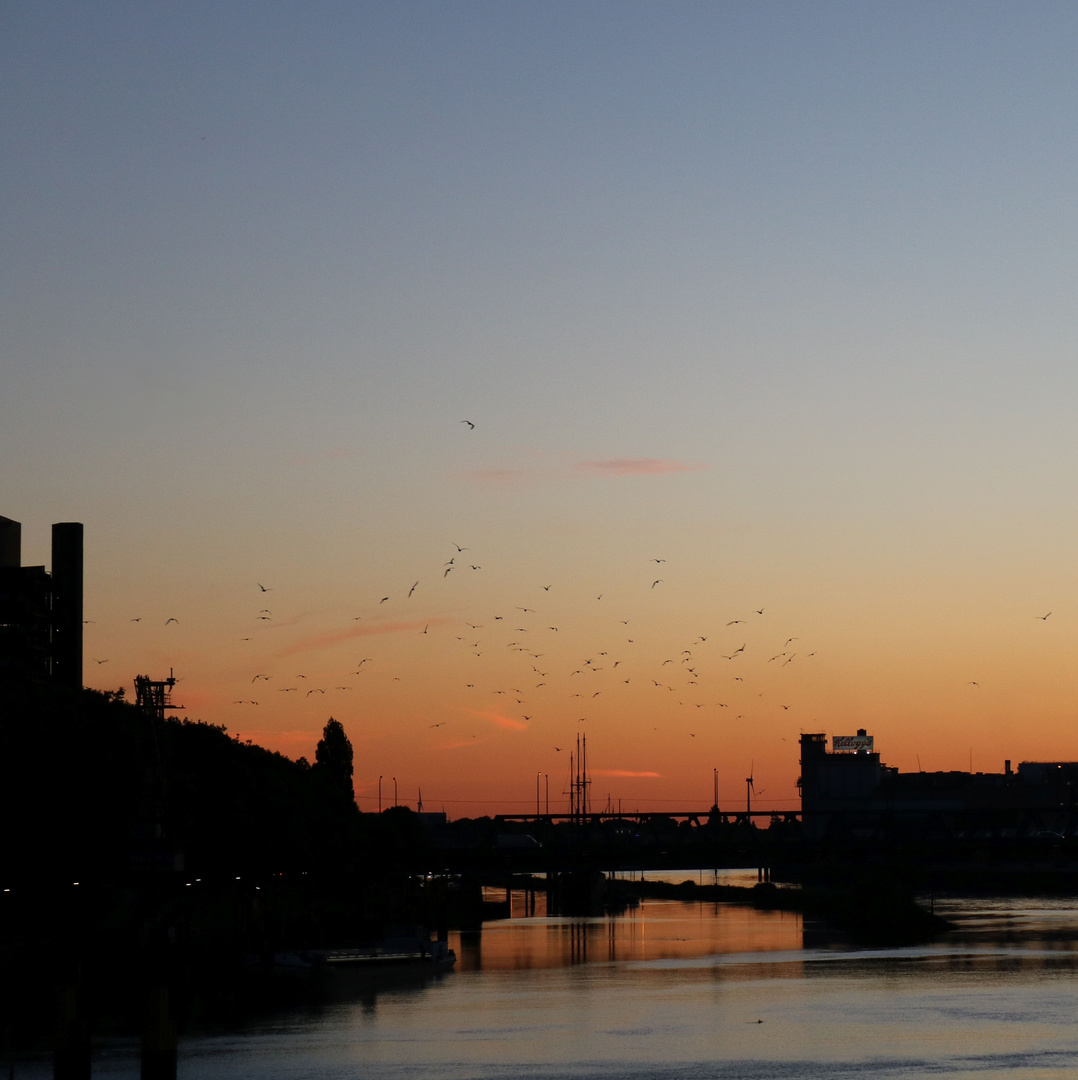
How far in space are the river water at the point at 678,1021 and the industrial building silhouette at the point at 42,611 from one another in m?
69.9

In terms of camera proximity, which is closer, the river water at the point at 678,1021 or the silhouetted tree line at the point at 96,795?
the river water at the point at 678,1021

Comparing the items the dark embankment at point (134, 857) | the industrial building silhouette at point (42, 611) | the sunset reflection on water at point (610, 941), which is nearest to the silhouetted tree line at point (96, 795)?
the dark embankment at point (134, 857)

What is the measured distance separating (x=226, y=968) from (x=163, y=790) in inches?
1219

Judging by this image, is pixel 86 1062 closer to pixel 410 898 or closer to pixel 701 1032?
pixel 701 1032

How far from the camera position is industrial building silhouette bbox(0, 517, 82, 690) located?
183m

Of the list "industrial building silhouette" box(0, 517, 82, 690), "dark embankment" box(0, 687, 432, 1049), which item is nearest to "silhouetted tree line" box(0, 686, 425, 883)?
"dark embankment" box(0, 687, 432, 1049)

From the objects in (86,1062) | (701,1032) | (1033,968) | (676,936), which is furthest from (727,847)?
(86,1062)

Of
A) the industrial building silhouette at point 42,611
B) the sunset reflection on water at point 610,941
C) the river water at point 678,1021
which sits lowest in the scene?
the sunset reflection on water at point 610,941

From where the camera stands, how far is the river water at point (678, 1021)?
7388cm

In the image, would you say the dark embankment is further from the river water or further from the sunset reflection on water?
the sunset reflection on water

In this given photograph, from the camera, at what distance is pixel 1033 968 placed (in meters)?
121

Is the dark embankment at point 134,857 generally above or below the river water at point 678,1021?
above

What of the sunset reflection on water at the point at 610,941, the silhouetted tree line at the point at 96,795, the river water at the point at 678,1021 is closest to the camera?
the river water at the point at 678,1021

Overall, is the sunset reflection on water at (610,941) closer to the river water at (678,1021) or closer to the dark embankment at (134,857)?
the river water at (678,1021)
